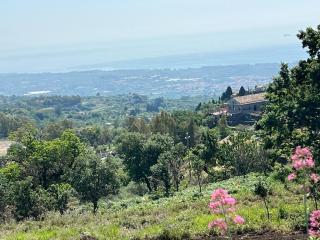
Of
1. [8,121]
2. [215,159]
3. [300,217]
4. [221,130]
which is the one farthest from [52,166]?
[8,121]

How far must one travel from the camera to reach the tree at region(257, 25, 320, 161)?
2462 centimetres

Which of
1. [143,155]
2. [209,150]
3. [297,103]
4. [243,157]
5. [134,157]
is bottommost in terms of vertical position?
[134,157]

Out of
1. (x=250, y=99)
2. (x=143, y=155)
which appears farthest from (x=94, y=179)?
(x=250, y=99)

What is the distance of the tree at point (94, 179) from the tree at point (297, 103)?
12.9 m

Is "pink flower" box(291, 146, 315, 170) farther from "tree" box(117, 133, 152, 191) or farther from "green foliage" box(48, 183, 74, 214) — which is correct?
"tree" box(117, 133, 152, 191)

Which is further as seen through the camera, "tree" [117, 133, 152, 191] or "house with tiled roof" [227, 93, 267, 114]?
"house with tiled roof" [227, 93, 267, 114]

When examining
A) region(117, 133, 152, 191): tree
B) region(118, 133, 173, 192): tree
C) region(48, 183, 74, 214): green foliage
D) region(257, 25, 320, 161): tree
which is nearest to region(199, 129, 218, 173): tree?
region(118, 133, 173, 192): tree

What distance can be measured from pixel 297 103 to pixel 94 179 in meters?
16.5

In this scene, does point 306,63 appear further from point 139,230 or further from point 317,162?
point 139,230

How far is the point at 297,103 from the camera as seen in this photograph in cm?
2528

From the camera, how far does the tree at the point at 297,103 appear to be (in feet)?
80.8

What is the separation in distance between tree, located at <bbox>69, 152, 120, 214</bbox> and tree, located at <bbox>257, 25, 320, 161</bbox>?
12.9m

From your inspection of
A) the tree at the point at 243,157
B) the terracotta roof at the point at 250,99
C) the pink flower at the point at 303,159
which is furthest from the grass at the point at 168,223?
the terracotta roof at the point at 250,99

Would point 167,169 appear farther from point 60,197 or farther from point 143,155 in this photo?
point 60,197
